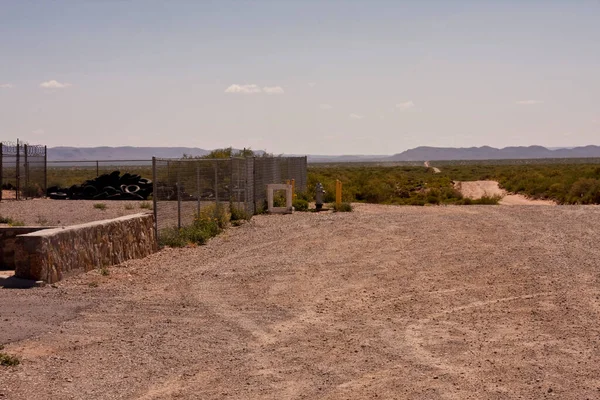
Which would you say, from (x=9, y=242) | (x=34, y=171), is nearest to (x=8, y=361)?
(x=9, y=242)

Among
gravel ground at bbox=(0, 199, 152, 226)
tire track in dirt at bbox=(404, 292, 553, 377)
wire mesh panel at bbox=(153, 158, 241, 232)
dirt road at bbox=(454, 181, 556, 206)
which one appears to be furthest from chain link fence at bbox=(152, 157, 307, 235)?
dirt road at bbox=(454, 181, 556, 206)

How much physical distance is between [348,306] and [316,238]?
963cm

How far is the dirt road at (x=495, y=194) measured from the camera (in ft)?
153

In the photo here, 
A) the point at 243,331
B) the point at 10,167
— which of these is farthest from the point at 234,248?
the point at 10,167

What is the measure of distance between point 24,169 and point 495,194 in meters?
26.0

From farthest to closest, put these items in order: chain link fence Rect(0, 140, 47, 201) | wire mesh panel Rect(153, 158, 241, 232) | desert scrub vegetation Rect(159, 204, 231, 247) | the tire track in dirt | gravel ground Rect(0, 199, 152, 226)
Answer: chain link fence Rect(0, 140, 47, 201) < gravel ground Rect(0, 199, 152, 226) < wire mesh panel Rect(153, 158, 241, 232) < desert scrub vegetation Rect(159, 204, 231, 247) < the tire track in dirt

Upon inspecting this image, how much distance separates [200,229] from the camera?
22703mm

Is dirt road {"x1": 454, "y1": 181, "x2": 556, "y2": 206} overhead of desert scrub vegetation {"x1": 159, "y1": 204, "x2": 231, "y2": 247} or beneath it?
beneath

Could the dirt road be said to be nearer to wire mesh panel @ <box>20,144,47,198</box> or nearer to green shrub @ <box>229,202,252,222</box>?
green shrub @ <box>229,202,252,222</box>

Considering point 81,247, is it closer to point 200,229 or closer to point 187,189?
point 200,229

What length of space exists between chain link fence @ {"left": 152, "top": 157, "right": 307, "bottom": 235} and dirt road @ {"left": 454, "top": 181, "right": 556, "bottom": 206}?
40.4 feet

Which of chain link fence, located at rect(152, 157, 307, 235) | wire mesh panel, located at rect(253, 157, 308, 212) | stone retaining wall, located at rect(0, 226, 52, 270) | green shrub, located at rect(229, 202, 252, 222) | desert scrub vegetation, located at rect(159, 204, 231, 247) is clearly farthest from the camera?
wire mesh panel, located at rect(253, 157, 308, 212)

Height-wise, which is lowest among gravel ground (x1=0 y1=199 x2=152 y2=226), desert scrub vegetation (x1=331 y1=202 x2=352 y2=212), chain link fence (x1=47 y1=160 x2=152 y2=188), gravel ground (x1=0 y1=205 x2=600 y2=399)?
gravel ground (x1=0 y1=205 x2=600 y2=399)

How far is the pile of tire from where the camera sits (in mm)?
44188
